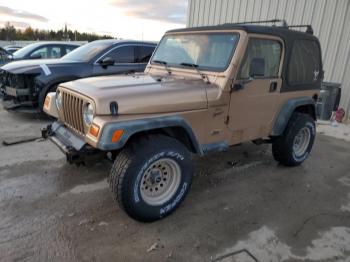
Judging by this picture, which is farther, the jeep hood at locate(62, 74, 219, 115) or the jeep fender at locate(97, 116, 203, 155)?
the jeep hood at locate(62, 74, 219, 115)

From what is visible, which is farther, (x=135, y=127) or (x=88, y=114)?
(x=88, y=114)

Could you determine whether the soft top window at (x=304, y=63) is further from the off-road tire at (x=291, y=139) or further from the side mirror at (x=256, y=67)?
the side mirror at (x=256, y=67)

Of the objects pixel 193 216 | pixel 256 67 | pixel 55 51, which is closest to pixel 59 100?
pixel 193 216

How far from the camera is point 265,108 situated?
3990mm

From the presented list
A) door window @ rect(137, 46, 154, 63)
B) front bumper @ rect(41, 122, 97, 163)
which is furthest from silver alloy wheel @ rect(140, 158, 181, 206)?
door window @ rect(137, 46, 154, 63)

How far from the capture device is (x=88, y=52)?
702 centimetres

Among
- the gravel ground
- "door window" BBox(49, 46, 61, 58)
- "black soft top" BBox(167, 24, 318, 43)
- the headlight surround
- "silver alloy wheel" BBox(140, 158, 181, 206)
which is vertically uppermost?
"black soft top" BBox(167, 24, 318, 43)

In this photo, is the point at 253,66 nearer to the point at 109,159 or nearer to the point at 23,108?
the point at 109,159

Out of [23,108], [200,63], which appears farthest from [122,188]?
[23,108]

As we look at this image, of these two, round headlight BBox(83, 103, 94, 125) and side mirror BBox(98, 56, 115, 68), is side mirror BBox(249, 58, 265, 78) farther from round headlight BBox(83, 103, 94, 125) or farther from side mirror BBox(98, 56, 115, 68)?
side mirror BBox(98, 56, 115, 68)

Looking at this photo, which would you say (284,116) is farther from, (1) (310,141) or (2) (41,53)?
(2) (41,53)

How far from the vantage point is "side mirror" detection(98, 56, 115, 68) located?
Answer: 6359mm

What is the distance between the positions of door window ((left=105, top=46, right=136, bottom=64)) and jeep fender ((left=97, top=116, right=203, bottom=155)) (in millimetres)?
4364

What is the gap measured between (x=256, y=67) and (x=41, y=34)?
4202cm
